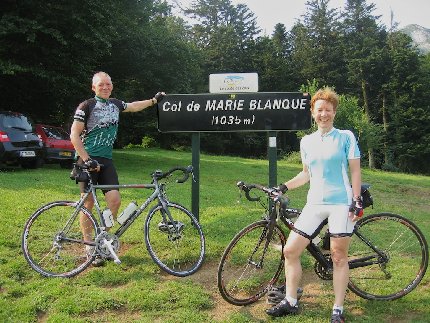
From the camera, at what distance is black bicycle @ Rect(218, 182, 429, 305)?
15.0ft

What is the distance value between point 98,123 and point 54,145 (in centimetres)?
1219

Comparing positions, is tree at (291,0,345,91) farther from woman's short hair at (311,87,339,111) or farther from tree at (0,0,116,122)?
woman's short hair at (311,87,339,111)

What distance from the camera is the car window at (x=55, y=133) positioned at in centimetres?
1684

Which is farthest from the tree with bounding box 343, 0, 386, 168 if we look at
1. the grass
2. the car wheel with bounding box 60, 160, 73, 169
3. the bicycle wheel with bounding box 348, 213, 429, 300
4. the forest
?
the grass

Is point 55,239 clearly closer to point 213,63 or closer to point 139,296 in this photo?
point 139,296

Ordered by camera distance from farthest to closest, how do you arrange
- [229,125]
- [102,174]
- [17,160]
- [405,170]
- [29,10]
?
[405,170] → [29,10] → [17,160] → [229,125] → [102,174]

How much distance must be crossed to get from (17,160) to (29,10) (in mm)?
7102

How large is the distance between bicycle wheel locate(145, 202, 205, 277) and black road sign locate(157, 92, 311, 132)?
5.68ft

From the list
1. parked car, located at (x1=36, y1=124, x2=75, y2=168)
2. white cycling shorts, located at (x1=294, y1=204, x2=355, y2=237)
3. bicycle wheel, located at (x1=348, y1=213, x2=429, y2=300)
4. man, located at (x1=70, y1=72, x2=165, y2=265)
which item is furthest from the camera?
parked car, located at (x1=36, y1=124, x2=75, y2=168)

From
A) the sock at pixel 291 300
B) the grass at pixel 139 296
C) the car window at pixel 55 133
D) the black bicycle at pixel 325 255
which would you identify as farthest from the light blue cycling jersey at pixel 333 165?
the car window at pixel 55 133

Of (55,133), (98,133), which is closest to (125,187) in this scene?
(98,133)

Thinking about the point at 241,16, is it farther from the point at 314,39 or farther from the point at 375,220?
the point at 375,220

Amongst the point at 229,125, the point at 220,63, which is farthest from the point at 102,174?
the point at 220,63

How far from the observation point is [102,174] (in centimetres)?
549
